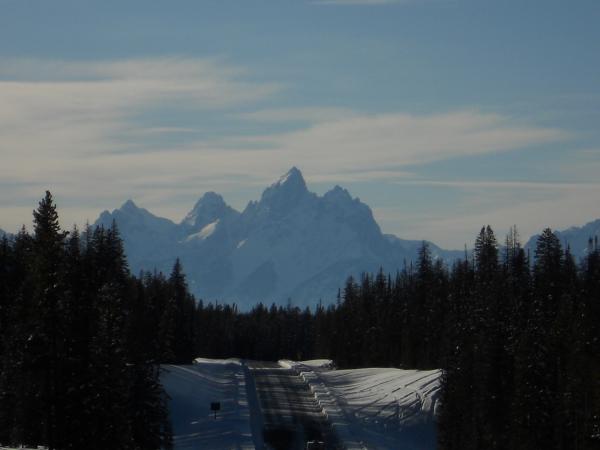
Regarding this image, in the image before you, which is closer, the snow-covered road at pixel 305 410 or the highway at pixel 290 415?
the highway at pixel 290 415

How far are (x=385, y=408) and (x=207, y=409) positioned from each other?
15.1m

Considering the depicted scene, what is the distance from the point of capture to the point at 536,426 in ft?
197

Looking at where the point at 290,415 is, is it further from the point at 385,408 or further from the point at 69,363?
the point at 69,363

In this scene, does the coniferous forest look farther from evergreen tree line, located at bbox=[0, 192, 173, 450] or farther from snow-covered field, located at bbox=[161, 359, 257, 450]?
snow-covered field, located at bbox=[161, 359, 257, 450]

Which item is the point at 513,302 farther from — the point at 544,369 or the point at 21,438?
the point at 21,438

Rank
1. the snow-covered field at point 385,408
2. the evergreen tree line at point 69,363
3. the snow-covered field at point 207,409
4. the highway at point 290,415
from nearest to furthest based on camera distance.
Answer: the evergreen tree line at point 69,363, the highway at point 290,415, the snow-covered field at point 207,409, the snow-covered field at point 385,408

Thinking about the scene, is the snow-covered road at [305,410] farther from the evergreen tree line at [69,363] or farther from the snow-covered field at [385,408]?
the evergreen tree line at [69,363]

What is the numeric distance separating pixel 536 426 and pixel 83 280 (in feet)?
89.6

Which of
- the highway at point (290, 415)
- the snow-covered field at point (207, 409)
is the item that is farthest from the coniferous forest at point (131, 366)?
the highway at point (290, 415)

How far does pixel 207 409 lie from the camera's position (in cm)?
8838

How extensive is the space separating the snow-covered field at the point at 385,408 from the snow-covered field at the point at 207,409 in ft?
23.2

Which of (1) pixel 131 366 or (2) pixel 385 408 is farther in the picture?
(2) pixel 385 408

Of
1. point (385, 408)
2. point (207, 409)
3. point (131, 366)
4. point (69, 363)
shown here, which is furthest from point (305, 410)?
point (69, 363)

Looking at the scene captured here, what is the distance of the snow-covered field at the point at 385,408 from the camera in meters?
74.6
